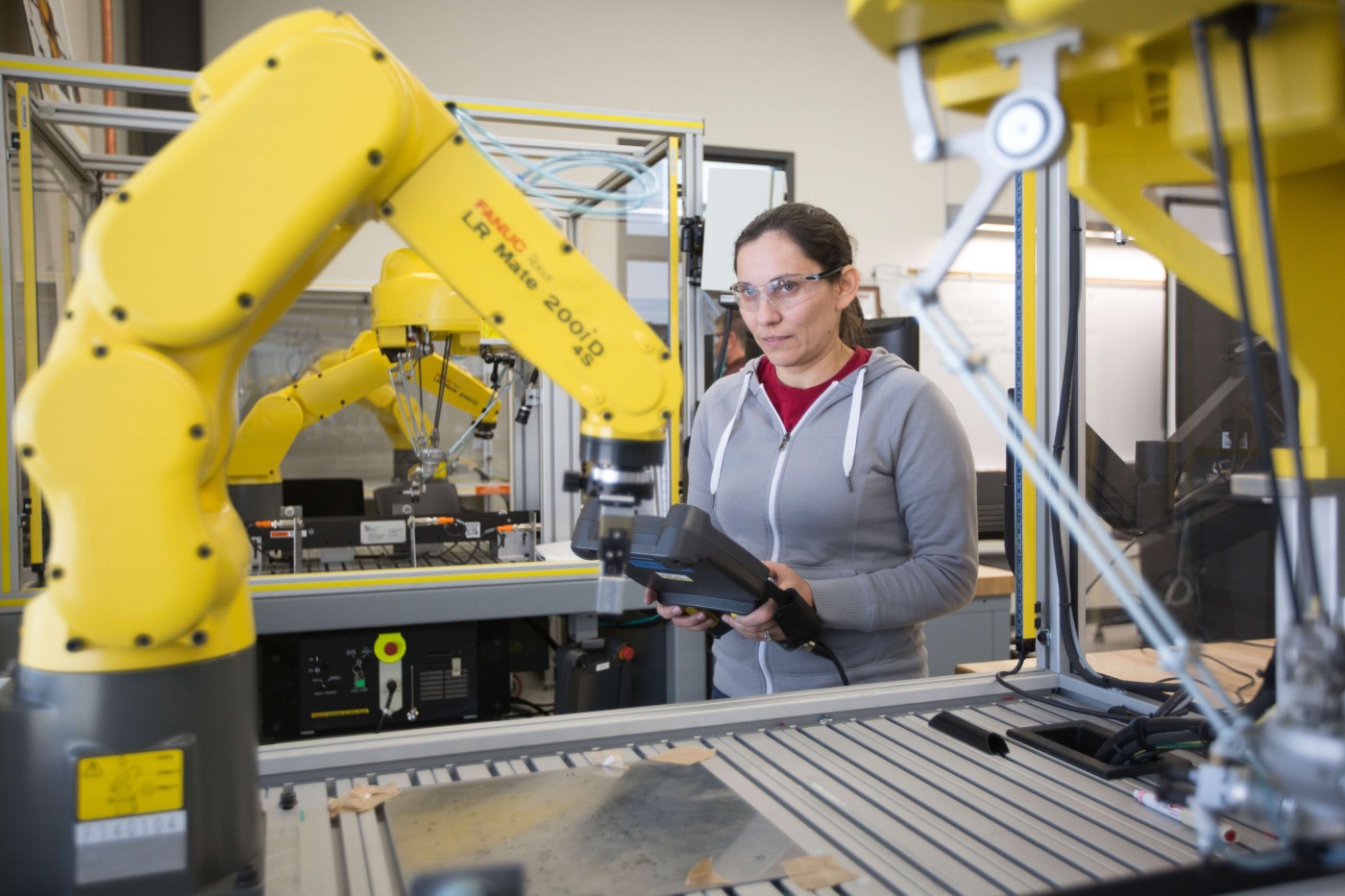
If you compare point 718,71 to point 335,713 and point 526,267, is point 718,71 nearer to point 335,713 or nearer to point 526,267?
point 335,713

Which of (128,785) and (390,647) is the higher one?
(128,785)

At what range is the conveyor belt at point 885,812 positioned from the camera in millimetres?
798

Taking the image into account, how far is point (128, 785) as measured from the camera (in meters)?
0.69

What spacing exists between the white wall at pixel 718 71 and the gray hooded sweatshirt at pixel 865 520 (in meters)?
3.90

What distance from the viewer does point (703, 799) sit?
96 cm

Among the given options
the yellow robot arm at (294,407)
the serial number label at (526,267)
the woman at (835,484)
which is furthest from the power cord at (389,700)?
the serial number label at (526,267)

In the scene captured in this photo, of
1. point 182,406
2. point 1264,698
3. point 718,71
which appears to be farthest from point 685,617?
point 718,71

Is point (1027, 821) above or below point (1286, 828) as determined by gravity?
below

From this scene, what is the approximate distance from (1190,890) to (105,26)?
4290 millimetres

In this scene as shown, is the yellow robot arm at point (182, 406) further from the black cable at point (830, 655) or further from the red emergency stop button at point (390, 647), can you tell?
the red emergency stop button at point (390, 647)

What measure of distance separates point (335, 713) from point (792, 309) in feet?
5.40

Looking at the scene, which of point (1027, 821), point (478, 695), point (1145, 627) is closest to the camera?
point (1145, 627)

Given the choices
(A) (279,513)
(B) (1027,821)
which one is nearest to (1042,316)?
(B) (1027,821)

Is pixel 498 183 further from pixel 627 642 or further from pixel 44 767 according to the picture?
pixel 627 642
